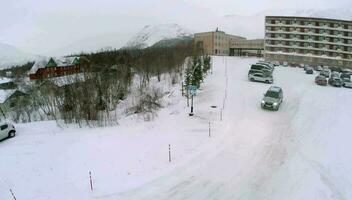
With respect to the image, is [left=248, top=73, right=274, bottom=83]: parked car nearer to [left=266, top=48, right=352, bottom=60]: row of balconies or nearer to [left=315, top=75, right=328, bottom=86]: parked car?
[left=315, top=75, right=328, bottom=86]: parked car

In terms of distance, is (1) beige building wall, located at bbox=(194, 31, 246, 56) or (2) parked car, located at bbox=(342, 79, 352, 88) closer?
(2) parked car, located at bbox=(342, 79, 352, 88)

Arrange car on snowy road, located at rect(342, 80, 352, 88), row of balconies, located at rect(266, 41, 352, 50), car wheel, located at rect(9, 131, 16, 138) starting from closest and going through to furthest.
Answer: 1. car wheel, located at rect(9, 131, 16, 138)
2. car on snowy road, located at rect(342, 80, 352, 88)
3. row of balconies, located at rect(266, 41, 352, 50)

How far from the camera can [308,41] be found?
285 ft

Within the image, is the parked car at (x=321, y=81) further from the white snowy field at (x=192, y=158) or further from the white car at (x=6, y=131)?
the white car at (x=6, y=131)

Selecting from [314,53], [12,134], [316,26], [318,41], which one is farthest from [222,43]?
[12,134]

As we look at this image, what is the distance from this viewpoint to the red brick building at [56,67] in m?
63.4

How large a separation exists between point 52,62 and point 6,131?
46.5m

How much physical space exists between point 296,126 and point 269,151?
7123mm

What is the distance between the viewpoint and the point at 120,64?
6216cm

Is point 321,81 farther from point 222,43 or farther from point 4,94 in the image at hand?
point 222,43

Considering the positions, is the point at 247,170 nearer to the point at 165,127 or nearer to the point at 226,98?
the point at 165,127

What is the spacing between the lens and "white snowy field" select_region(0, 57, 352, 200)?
15.1 meters

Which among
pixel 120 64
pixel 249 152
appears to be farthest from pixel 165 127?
pixel 120 64

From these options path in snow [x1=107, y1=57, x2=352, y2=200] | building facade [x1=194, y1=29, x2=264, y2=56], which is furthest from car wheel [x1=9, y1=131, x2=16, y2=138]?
building facade [x1=194, y1=29, x2=264, y2=56]
